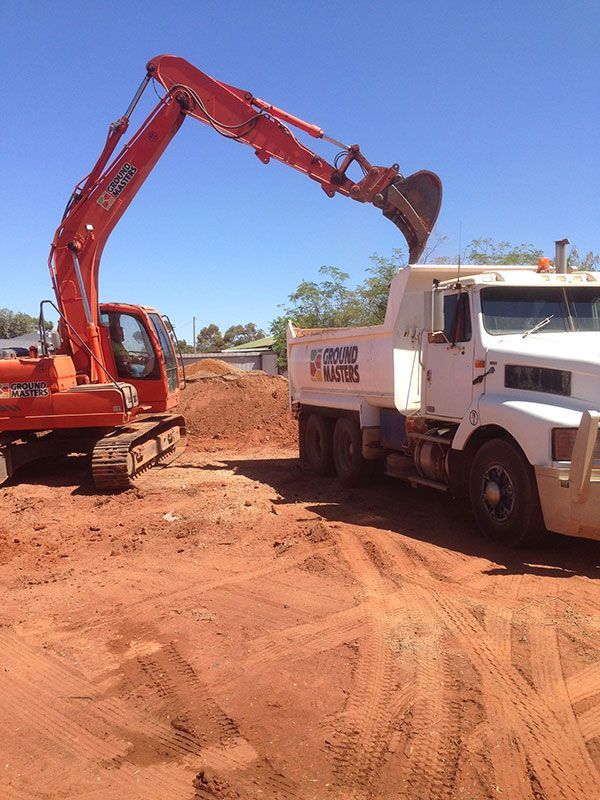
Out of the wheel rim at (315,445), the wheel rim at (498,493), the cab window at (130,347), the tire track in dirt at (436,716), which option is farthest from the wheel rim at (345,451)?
the tire track in dirt at (436,716)

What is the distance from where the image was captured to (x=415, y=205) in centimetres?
1037

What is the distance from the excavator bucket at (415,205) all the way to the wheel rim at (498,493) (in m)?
4.37

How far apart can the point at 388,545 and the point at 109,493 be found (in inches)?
203

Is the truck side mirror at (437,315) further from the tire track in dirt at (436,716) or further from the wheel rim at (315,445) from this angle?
the wheel rim at (315,445)

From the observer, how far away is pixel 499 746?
10.9 feet

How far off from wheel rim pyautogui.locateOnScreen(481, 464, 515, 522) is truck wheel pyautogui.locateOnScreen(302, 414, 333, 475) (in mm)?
4671

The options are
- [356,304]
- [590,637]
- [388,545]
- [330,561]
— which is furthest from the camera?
[356,304]

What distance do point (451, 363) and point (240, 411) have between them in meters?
12.3

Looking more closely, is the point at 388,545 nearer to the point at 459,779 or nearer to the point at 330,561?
the point at 330,561

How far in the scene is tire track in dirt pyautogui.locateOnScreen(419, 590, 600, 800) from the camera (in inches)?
121

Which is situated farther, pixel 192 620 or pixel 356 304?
pixel 356 304

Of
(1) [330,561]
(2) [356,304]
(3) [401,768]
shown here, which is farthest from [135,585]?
(2) [356,304]

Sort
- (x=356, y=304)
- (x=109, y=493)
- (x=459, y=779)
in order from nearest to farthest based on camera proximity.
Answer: (x=459, y=779)
(x=109, y=493)
(x=356, y=304)

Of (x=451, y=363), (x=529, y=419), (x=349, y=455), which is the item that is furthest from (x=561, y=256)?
(x=349, y=455)
